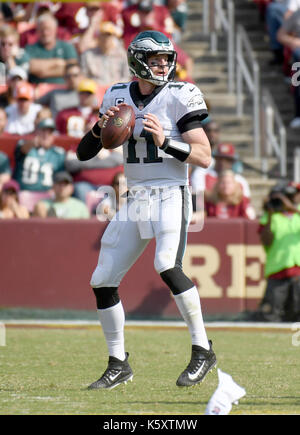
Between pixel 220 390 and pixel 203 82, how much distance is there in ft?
35.9

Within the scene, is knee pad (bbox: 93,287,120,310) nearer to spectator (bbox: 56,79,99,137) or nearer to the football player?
the football player

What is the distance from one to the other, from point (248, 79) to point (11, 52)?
337cm

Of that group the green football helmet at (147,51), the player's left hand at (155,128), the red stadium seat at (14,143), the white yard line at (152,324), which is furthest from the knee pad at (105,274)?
the red stadium seat at (14,143)

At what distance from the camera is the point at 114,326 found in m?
6.24

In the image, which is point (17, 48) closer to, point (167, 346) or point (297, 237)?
point (297, 237)

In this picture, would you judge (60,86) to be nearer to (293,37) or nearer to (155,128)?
(293,37)

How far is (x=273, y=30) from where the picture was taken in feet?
49.9

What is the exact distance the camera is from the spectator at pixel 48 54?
14.1 meters

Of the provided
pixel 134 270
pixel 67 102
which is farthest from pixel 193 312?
pixel 67 102

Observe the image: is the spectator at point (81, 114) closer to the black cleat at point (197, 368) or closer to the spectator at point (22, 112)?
the spectator at point (22, 112)

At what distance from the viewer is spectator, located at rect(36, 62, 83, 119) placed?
43.5 ft

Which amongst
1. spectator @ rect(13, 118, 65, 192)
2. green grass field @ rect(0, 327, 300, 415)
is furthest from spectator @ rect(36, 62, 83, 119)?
green grass field @ rect(0, 327, 300, 415)

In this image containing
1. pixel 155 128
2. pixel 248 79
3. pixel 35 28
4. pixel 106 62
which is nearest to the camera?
pixel 155 128

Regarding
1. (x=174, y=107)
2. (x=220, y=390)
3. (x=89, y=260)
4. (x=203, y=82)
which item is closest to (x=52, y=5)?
(x=203, y=82)
